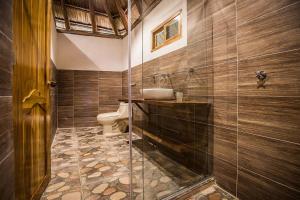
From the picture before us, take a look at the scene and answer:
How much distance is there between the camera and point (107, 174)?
A: 1.95 meters

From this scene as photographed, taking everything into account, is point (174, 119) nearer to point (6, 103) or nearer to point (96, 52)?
point (6, 103)

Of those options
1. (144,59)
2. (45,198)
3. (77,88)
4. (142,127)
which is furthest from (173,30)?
(77,88)

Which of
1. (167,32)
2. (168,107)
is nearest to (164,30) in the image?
(167,32)

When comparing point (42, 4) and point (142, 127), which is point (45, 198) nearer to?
point (142, 127)

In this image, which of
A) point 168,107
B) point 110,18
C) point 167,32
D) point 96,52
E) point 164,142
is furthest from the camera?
point 96,52

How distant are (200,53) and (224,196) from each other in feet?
4.84

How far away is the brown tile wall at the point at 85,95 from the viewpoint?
4284 mm

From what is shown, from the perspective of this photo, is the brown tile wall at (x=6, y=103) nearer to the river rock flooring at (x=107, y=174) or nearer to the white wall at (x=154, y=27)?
the river rock flooring at (x=107, y=174)

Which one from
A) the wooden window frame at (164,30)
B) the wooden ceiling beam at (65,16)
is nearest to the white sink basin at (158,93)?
the wooden window frame at (164,30)

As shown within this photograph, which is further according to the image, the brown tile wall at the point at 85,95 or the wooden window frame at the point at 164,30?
the brown tile wall at the point at 85,95

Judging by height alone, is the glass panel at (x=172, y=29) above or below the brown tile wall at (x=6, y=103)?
above

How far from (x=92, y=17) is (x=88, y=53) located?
0.90 metres

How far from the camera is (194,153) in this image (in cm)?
196

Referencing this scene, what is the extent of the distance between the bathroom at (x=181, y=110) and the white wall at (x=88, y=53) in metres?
2.01
